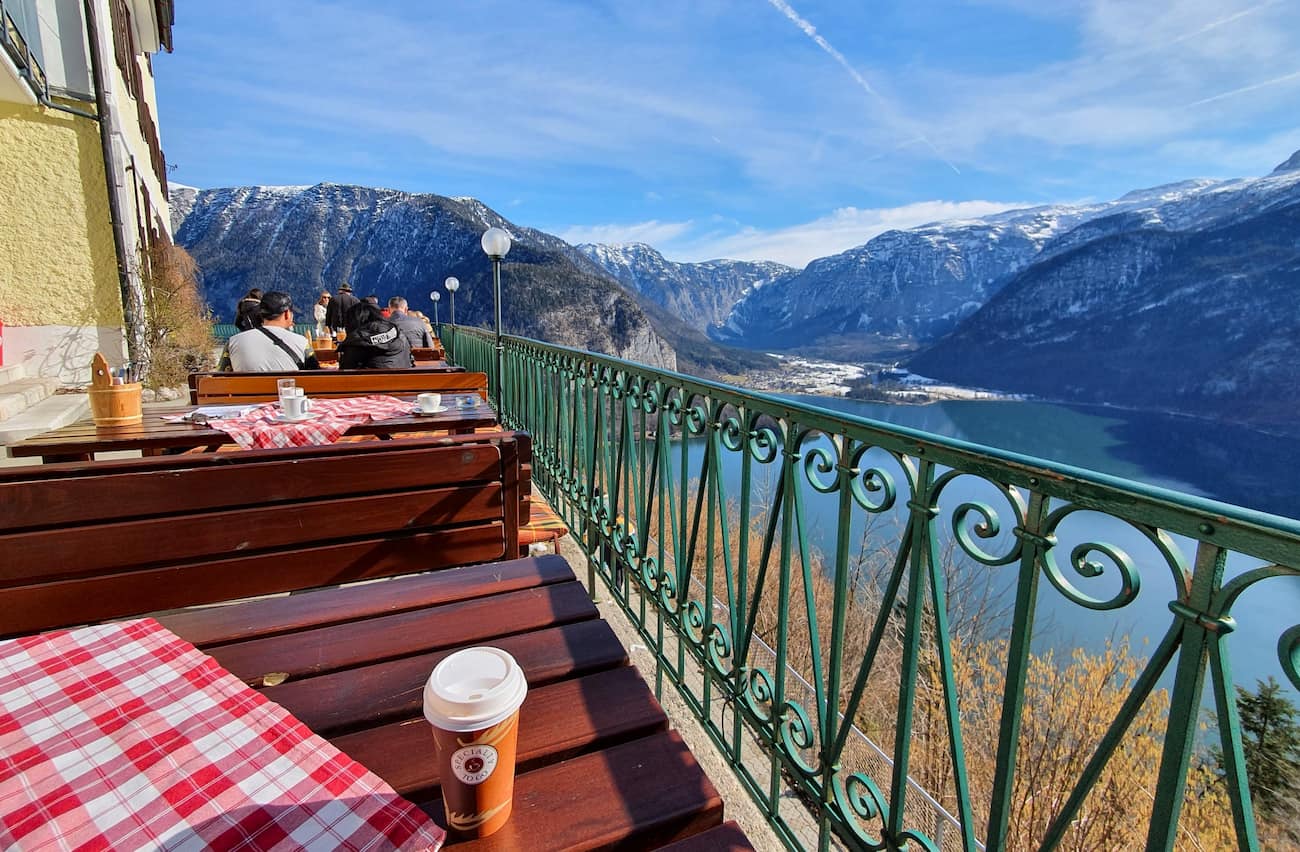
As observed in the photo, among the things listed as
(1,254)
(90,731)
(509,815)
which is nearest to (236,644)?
(90,731)

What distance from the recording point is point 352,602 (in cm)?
155

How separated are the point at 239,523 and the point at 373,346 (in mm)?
4894

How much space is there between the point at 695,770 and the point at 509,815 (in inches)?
13.3

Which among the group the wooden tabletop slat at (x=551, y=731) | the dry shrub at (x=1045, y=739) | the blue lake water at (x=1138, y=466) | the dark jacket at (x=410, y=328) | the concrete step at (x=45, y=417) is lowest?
the blue lake water at (x=1138, y=466)

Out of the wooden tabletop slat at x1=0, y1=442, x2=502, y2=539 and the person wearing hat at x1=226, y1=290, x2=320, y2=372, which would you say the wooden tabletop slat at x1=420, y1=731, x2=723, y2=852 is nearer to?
the wooden tabletop slat at x1=0, y1=442, x2=502, y2=539

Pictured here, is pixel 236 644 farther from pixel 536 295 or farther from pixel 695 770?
pixel 536 295

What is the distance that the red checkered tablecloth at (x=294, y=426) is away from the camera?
2590mm

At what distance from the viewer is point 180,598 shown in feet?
5.67

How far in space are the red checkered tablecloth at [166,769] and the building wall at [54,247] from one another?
29.1 ft

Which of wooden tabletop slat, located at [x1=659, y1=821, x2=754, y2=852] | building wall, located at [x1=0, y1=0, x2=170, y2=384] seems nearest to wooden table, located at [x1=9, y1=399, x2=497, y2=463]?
wooden tabletop slat, located at [x1=659, y1=821, x2=754, y2=852]

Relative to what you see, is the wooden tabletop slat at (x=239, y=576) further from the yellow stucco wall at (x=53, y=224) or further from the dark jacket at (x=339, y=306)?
the dark jacket at (x=339, y=306)

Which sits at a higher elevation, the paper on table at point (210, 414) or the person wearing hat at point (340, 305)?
the person wearing hat at point (340, 305)

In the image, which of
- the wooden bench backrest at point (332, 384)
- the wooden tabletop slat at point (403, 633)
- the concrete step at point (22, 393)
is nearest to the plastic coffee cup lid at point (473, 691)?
the wooden tabletop slat at point (403, 633)

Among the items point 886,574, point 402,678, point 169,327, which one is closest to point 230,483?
point 402,678
